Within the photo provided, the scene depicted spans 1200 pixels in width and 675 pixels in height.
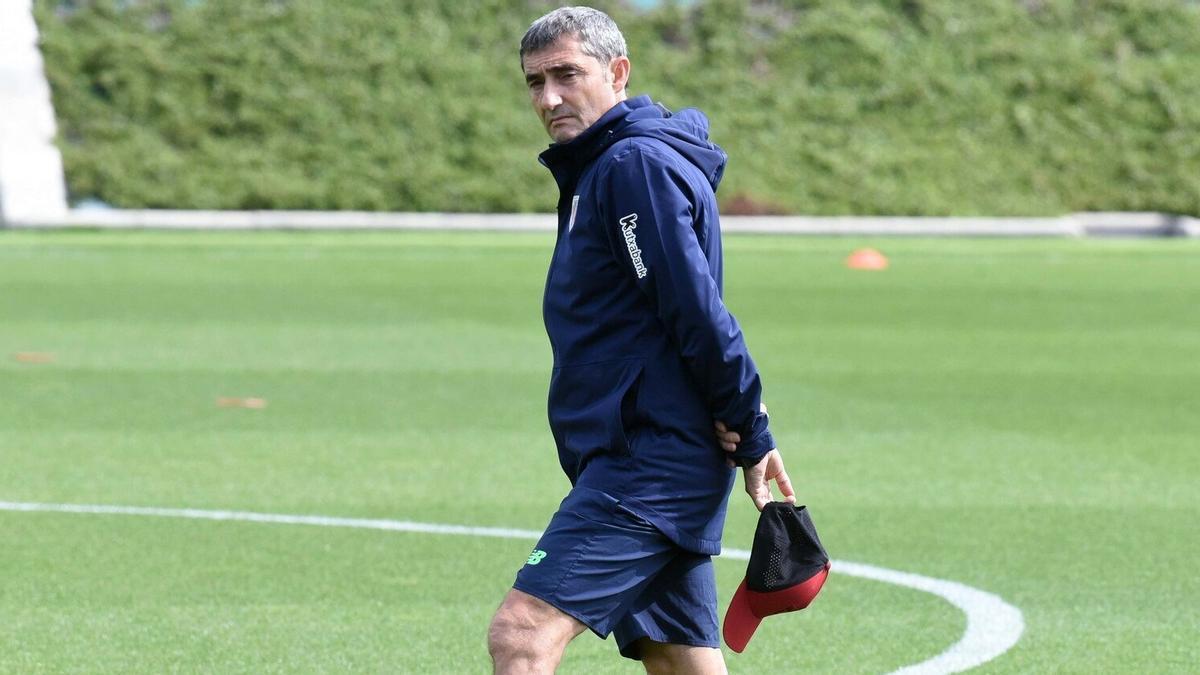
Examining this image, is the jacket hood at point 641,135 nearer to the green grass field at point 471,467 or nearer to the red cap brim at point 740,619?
the red cap brim at point 740,619

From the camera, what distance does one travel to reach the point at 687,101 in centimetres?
4541

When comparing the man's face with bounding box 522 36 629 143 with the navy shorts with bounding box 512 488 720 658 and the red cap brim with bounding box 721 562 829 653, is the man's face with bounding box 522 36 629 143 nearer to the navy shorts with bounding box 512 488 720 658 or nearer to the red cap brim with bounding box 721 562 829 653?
the navy shorts with bounding box 512 488 720 658

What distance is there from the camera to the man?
4.08 metres

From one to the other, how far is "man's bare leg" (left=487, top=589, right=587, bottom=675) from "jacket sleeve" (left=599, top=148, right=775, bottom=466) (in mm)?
567

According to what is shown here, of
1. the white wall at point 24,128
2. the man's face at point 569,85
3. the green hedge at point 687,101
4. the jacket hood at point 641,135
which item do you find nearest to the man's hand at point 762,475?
the jacket hood at point 641,135

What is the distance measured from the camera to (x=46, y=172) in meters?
39.2

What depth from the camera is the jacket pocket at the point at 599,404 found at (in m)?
4.18

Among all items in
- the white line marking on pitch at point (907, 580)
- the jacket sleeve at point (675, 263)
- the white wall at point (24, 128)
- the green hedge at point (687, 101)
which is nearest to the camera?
the jacket sleeve at point (675, 263)

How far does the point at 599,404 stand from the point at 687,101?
137ft

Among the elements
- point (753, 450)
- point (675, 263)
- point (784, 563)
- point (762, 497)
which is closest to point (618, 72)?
point (675, 263)

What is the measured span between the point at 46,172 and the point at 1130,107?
2499 centimetres

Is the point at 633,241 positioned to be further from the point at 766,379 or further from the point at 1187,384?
the point at 1187,384

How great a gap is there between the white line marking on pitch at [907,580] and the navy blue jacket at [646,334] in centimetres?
202

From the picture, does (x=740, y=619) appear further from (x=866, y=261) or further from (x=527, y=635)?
(x=866, y=261)
